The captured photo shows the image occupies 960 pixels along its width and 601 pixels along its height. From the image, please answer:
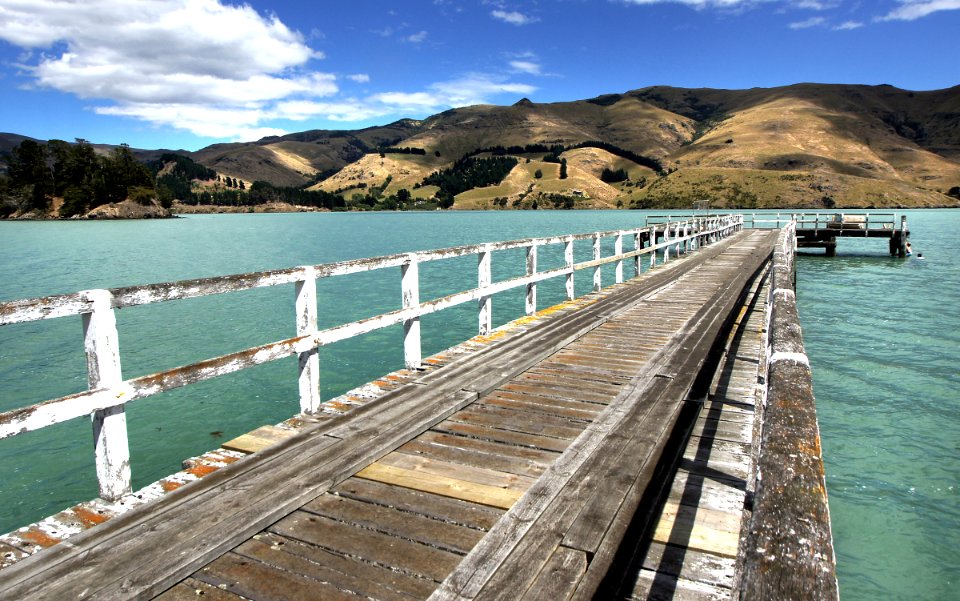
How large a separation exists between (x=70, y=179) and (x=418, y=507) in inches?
8601

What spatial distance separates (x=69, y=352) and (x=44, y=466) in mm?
9551

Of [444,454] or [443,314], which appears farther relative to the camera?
[443,314]

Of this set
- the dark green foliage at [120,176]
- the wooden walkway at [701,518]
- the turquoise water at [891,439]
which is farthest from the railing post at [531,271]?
the dark green foliage at [120,176]

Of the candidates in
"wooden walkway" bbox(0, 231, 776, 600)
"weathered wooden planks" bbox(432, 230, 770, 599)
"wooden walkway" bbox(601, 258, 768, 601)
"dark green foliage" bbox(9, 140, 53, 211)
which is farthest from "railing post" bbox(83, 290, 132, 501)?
"dark green foliage" bbox(9, 140, 53, 211)

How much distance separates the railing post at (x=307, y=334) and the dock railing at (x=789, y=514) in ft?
15.2

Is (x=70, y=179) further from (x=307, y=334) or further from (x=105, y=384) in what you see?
(x=105, y=384)

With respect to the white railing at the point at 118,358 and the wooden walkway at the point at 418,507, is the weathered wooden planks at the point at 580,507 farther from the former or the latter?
the white railing at the point at 118,358

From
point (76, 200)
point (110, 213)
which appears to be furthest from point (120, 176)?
point (76, 200)

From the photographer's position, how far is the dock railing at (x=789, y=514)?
1.30 m

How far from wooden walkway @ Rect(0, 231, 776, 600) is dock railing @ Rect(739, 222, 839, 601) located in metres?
1.47

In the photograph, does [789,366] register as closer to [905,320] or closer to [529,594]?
[529,594]

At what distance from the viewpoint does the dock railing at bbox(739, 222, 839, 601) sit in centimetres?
130

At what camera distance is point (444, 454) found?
4887 millimetres

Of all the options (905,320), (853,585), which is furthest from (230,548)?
(905,320)
